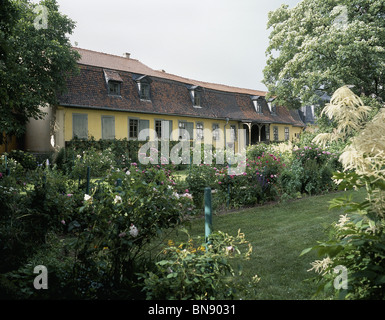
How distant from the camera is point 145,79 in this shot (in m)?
21.3

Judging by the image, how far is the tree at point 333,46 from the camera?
17453mm

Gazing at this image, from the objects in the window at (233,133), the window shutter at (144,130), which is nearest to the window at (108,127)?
the window shutter at (144,130)

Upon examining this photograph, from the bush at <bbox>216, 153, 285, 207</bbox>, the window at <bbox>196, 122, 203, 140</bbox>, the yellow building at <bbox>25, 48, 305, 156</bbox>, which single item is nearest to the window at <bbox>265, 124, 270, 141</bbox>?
the yellow building at <bbox>25, 48, 305, 156</bbox>

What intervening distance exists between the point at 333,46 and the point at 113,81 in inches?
508

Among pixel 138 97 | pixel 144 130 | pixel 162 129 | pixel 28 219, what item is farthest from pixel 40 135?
pixel 28 219

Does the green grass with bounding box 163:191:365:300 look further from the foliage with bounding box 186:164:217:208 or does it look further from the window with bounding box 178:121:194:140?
the window with bounding box 178:121:194:140

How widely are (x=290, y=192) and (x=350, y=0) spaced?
16065 mm

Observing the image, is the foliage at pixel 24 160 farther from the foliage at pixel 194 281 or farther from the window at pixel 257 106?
the window at pixel 257 106

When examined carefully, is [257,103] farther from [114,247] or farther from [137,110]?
[114,247]

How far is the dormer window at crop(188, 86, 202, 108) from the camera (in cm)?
2426

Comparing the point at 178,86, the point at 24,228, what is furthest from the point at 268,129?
the point at 24,228

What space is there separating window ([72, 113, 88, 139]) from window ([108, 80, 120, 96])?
2469 mm

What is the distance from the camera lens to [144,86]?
70.0ft
